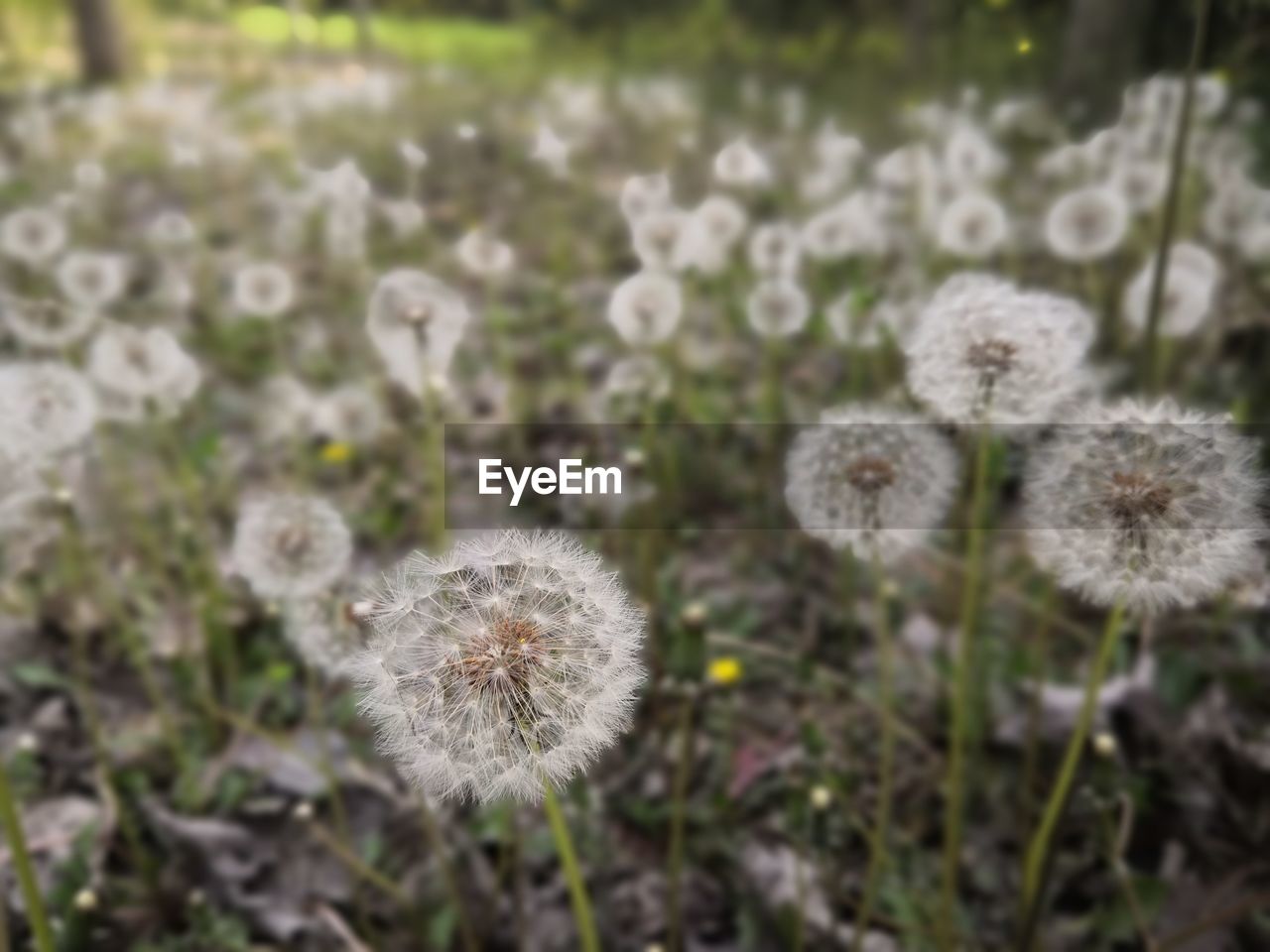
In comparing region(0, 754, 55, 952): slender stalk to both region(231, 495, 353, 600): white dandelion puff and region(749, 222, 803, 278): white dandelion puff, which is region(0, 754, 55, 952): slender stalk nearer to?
region(231, 495, 353, 600): white dandelion puff

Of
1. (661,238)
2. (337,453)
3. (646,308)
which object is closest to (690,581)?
(646,308)

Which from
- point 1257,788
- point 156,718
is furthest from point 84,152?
point 1257,788

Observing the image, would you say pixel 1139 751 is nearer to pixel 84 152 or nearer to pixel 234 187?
pixel 234 187

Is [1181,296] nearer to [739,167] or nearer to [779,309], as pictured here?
[779,309]

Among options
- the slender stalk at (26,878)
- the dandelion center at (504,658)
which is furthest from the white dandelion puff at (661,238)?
the slender stalk at (26,878)

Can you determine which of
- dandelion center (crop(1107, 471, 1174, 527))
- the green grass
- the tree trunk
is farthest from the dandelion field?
the green grass

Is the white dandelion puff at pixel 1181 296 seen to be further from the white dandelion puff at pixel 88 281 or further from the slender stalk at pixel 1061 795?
the white dandelion puff at pixel 88 281
